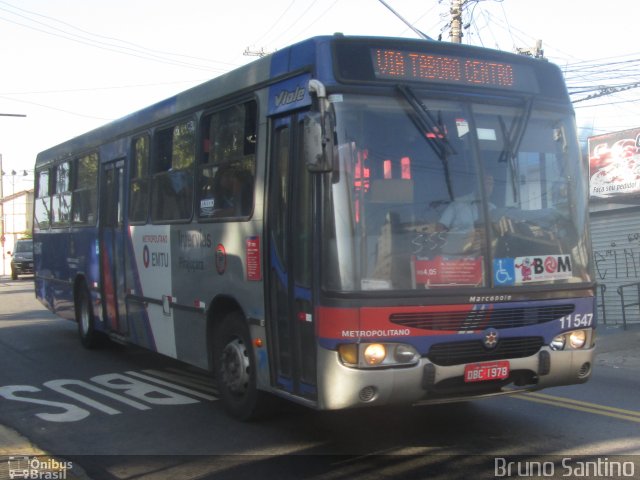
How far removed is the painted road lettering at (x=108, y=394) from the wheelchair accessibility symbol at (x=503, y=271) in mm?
3809

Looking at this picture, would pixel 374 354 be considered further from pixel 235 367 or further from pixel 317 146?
pixel 235 367

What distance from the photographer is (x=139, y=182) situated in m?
9.14

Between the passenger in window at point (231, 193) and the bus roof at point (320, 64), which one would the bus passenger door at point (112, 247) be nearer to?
the bus roof at point (320, 64)

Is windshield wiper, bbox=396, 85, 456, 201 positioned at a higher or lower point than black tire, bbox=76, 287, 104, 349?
higher

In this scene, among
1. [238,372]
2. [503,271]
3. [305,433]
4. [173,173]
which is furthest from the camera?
[173,173]

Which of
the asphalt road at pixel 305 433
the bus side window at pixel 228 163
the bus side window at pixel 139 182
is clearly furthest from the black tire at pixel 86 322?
the bus side window at pixel 228 163

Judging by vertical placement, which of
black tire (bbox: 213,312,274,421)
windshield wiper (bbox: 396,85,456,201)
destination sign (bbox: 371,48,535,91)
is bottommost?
black tire (bbox: 213,312,274,421)

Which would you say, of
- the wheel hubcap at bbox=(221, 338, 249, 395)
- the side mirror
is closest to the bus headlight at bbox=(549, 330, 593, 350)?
the side mirror

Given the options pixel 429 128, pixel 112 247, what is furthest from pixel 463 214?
pixel 112 247

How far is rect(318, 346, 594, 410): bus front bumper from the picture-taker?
16.8 ft

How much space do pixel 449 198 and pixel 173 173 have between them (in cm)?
385

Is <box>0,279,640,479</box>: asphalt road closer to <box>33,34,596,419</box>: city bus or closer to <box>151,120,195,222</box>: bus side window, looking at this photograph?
<box>33,34,596,419</box>: city bus

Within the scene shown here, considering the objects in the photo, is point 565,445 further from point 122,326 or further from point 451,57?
point 122,326

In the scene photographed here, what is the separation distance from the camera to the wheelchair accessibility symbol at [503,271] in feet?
18.1
